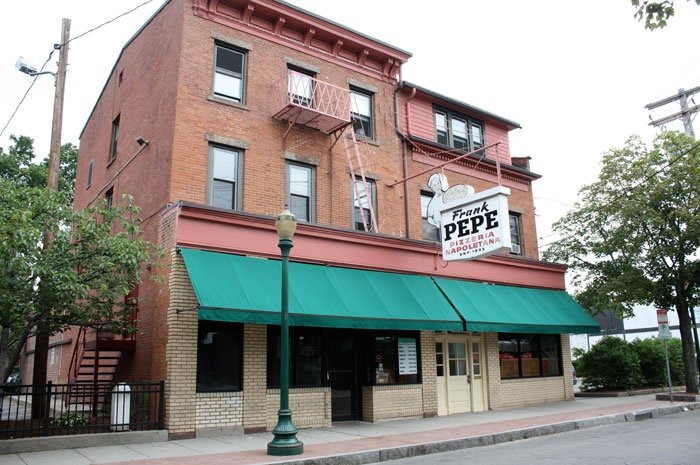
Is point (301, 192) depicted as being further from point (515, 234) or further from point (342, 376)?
point (515, 234)

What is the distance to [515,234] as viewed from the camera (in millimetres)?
21609

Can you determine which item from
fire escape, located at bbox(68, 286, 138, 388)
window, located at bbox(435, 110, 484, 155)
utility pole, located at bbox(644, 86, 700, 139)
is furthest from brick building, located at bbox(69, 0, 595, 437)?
utility pole, located at bbox(644, 86, 700, 139)

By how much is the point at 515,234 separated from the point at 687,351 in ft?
22.4

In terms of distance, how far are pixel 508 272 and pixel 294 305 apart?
8955 mm

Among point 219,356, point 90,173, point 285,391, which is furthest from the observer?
point 90,173

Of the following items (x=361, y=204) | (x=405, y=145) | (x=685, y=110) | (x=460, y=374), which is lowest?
(x=460, y=374)

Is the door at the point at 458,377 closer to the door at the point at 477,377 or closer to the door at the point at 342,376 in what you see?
the door at the point at 477,377

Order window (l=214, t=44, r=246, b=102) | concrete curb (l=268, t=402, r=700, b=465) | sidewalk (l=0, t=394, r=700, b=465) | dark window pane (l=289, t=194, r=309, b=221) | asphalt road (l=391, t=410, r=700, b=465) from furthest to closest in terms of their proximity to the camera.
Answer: dark window pane (l=289, t=194, r=309, b=221)
window (l=214, t=44, r=246, b=102)
concrete curb (l=268, t=402, r=700, b=465)
sidewalk (l=0, t=394, r=700, b=465)
asphalt road (l=391, t=410, r=700, b=465)

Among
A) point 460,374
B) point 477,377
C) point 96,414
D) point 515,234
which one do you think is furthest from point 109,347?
point 515,234

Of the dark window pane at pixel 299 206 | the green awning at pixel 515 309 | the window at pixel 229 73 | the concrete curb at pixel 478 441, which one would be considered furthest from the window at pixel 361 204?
the concrete curb at pixel 478 441

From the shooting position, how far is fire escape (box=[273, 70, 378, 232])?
15844 mm

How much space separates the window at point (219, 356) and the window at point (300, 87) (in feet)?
21.0

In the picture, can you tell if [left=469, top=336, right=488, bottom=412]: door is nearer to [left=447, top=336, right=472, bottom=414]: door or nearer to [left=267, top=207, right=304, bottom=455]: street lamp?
[left=447, top=336, right=472, bottom=414]: door

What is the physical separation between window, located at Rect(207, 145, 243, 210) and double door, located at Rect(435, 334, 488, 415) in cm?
713
